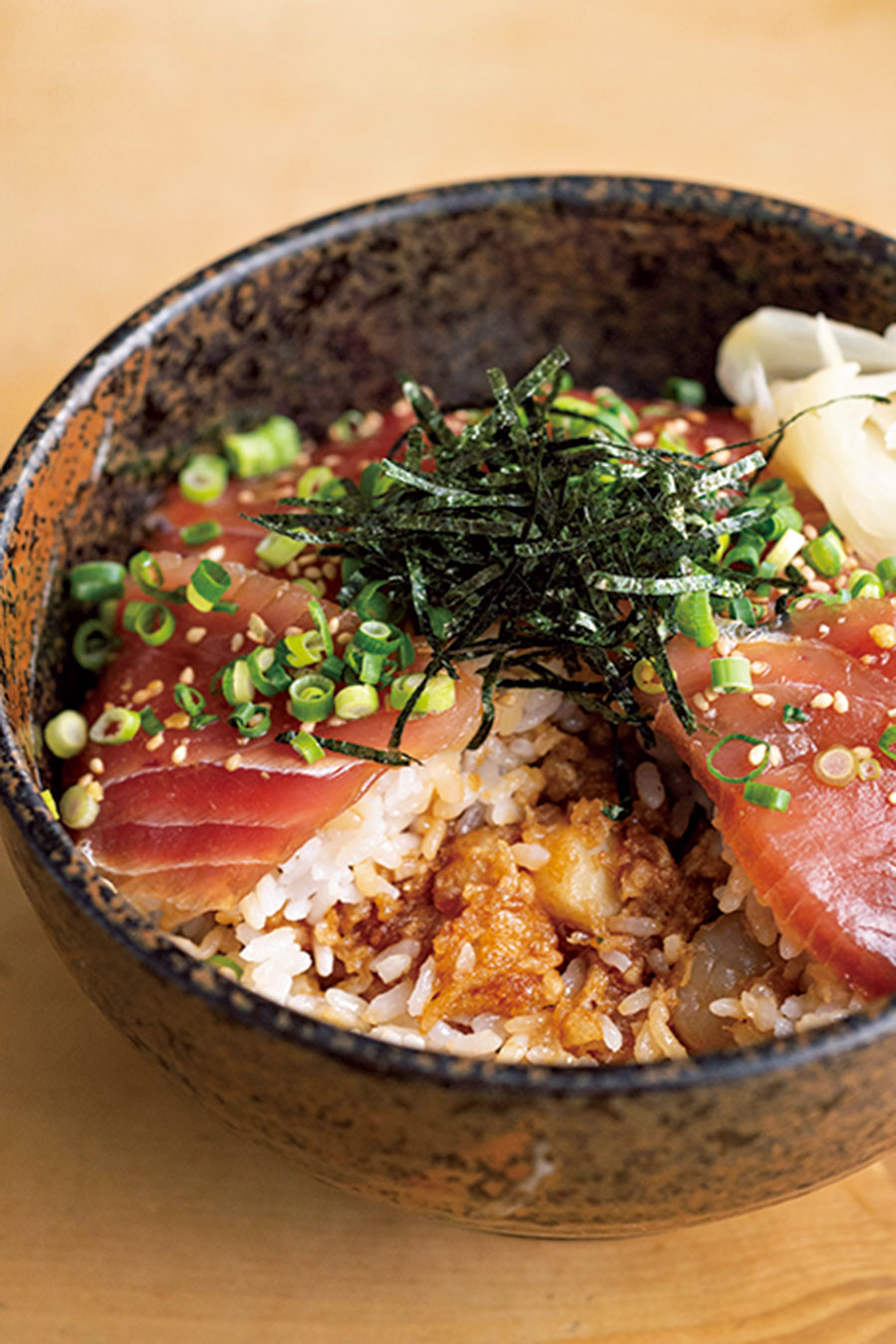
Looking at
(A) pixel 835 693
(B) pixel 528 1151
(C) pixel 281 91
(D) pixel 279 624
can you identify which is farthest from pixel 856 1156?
(C) pixel 281 91

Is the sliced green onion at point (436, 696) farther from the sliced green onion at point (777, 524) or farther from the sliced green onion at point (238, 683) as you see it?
the sliced green onion at point (777, 524)

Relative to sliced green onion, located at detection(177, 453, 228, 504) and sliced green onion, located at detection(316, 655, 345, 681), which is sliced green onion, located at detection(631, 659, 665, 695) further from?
sliced green onion, located at detection(177, 453, 228, 504)

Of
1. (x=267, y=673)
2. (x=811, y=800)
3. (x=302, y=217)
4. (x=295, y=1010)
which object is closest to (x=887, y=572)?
(x=811, y=800)

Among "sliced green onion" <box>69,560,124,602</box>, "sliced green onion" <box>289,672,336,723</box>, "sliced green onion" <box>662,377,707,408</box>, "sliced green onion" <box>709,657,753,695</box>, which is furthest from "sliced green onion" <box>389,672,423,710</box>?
"sliced green onion" <box>662,377,707,408</box>

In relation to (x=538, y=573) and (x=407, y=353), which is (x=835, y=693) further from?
(x=407, y=353)

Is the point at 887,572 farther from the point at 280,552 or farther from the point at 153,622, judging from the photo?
the point at 153,622

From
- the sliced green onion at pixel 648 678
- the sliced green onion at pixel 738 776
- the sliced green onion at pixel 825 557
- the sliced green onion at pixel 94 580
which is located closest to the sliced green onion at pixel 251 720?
the sliced green onion at pixel 94 580

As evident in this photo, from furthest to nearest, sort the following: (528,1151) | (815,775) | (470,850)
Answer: (470,850)
(815,775)
(528,1151)
